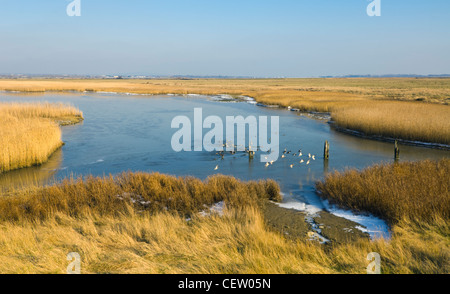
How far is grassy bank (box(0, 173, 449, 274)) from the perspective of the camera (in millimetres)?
5234

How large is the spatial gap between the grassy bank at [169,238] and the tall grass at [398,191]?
0.58 m

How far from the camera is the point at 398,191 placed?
8852 mm

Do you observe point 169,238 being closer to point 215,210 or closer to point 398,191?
point 215,210

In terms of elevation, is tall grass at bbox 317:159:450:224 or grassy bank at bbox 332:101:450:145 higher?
grassy bank at bbox 332:101:450:145

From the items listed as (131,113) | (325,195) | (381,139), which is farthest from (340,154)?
(131,113)

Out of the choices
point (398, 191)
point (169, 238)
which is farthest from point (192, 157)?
point (169, 238)

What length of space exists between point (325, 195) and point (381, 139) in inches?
501

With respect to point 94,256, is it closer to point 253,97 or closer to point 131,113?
point 131,113

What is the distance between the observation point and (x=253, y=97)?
175ft

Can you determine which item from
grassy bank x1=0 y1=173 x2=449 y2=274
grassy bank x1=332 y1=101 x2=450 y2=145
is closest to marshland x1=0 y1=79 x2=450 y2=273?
grassy bank x1=0 y1=173 x2=449 y2=274

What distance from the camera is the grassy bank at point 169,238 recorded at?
17.2ft

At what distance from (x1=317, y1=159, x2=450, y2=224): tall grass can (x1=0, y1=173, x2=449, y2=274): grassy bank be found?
58 centimetres

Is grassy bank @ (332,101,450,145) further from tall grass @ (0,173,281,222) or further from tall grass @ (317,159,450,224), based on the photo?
tall grass @ (0,173,281,222)

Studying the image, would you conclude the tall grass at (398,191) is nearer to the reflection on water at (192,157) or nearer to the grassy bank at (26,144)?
the reflection on water at (192,157)
